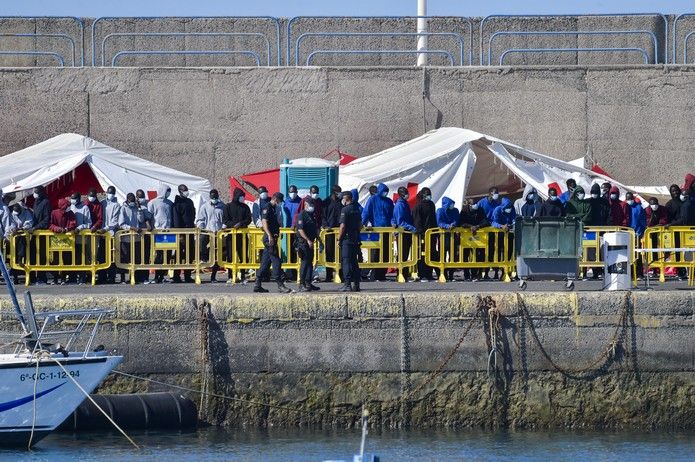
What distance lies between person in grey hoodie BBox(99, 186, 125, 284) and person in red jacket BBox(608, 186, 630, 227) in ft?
25.5

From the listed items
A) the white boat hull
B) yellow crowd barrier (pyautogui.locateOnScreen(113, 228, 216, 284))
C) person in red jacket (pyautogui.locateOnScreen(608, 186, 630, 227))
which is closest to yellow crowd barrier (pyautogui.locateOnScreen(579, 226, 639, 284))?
person in red jacket (pyautogui.locateOnScreen(608, 186, 630, 227))

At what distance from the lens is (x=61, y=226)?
21.8m

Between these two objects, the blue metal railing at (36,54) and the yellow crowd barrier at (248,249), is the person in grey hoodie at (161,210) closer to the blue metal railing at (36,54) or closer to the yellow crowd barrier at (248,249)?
the yellow crowd barrier at (248,249)

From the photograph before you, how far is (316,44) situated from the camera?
2817 cm

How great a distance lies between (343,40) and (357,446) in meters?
13.1

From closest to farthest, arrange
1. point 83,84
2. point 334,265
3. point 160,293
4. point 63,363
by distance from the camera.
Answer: point 63,363 < point 160,293 < point 334,265 < point 83,84

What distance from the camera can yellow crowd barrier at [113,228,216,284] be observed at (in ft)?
69.7

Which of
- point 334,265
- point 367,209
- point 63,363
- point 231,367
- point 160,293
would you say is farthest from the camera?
point 367,209

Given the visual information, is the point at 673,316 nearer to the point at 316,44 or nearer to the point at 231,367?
the point at 231,367

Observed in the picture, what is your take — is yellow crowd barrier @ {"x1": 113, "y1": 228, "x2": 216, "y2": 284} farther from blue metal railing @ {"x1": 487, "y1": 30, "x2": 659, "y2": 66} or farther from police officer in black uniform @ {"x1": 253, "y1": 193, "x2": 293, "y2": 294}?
blue metal railing @ {"x1": 487, "y1": 30, "x2": 659, "y2": 66}

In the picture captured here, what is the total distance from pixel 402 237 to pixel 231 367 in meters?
5.01

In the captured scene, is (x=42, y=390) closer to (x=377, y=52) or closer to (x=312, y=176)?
(x=312, y=176)

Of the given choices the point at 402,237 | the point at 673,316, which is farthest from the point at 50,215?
the point at 673,316

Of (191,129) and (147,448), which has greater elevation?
(191,129)
